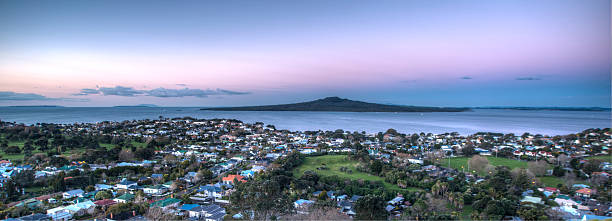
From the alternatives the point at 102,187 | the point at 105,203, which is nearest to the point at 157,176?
the point at 102,187

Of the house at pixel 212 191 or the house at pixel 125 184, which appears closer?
the house at pixel 212 191

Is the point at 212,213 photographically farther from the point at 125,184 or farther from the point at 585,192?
the point at 585,192

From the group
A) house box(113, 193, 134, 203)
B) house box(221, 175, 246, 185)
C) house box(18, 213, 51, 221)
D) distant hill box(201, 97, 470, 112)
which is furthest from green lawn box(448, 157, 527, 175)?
distant hill box(201, 97, 470, 112)

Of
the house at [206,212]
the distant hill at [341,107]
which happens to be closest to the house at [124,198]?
the house at [206,212]

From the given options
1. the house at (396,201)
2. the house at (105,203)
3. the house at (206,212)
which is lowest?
the house at (105,203)

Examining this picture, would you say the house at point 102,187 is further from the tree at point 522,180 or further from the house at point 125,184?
the tree at point 522,180

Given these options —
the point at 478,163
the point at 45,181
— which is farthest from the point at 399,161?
the point at 45,181
